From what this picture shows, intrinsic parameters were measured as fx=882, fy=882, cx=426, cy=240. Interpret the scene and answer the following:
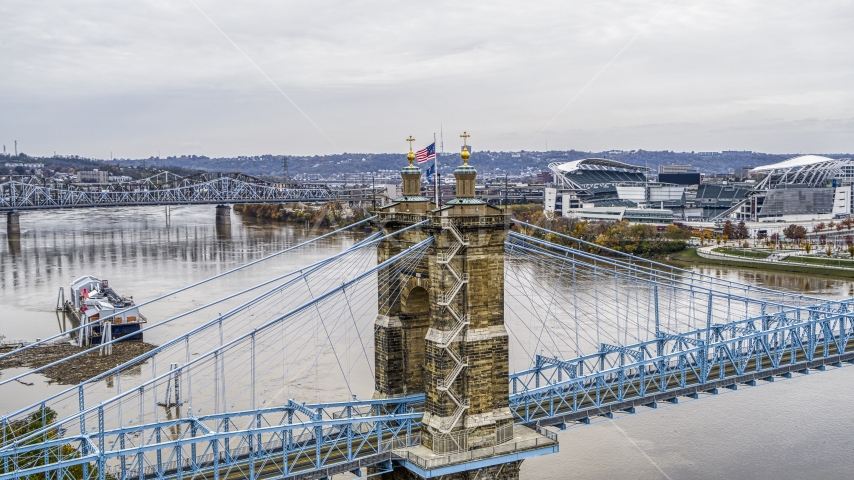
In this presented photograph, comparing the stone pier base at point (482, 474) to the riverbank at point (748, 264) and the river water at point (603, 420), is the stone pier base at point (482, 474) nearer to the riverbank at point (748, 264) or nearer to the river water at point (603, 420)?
the river water at point (603, 420)

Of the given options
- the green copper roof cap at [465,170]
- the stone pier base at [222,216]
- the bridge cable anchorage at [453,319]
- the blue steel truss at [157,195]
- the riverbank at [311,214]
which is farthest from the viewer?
the stone pier base at [222,216]

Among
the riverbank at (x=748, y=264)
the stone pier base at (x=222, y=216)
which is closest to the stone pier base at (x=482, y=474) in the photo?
the riverbank at (x=748, y=264)

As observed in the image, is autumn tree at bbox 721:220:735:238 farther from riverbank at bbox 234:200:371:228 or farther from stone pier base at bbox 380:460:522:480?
stone pier base at bbox 380:460:522:480

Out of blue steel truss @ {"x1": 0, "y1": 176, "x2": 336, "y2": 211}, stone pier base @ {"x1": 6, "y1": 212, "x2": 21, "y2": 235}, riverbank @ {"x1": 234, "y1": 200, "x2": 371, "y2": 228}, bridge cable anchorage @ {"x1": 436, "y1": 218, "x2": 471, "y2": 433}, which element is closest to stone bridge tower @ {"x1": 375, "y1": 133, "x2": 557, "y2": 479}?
bridge cable anchorage @ {"x1": 436, "y1": 218, "x2": 471, "y2": 433}

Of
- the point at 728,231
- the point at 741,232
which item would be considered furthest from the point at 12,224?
the point at 741,232

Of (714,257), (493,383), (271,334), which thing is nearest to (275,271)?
(271,334)

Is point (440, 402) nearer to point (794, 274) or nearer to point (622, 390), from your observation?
point (622, 390)
